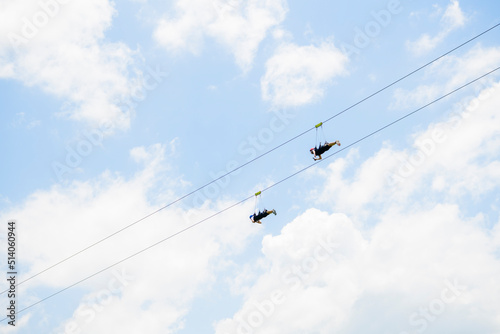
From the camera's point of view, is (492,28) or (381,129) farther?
(381,129)

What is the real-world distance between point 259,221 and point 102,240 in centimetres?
1127

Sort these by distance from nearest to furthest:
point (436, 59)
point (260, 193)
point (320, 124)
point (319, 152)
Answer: point (436, 59)
point (320, 124)
point (260, 193)
point (319, 152)

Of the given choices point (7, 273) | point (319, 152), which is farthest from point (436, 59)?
point (7, 273)

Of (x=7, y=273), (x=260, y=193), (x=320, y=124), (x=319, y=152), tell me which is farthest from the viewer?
(x=7, y=273)

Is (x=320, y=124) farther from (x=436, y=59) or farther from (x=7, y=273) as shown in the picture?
(x=7, y=273)

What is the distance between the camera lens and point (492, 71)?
683 inches

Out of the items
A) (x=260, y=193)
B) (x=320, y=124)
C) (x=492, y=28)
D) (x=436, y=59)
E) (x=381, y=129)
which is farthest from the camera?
(x=260, y=193)

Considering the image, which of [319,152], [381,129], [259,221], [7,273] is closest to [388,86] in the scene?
[381,129]

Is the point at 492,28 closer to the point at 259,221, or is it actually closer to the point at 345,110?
the point at 345,110

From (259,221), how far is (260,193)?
704 centimetres

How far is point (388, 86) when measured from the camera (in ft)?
59.9

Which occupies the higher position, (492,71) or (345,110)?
(345,110)

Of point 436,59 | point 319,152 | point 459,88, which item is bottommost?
point 459,88

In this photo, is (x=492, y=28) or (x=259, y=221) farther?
(x=259, y=221)
